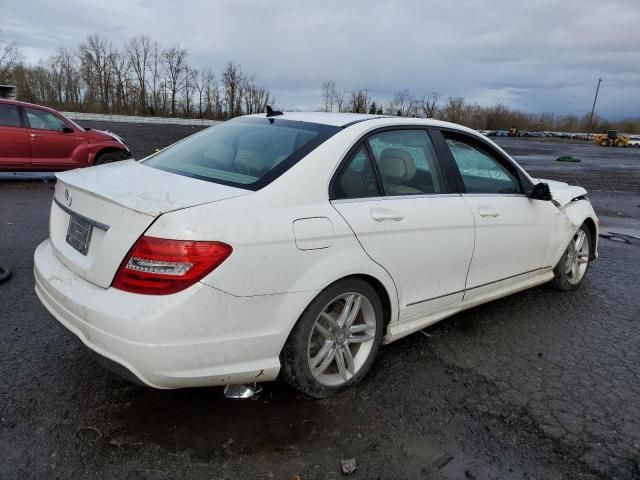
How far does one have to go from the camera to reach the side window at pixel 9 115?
32.6 feet

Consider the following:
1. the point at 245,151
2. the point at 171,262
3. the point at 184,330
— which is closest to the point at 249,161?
the point at 245,151

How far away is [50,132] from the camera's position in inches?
410

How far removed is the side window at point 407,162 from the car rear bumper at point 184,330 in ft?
3.51

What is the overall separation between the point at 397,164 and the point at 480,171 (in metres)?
1.09

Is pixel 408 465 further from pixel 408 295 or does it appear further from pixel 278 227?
pixel 278 227

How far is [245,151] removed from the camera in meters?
3.22

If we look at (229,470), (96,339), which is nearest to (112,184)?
(96,339)

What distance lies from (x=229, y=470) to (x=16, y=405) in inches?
50.9

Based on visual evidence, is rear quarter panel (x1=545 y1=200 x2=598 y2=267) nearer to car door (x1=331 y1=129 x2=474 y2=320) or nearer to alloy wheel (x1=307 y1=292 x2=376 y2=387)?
car door (x1=331 y1=129 x2=474 y2=320)

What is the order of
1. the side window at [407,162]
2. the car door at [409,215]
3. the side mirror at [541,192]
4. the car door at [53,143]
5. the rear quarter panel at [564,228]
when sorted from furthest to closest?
the car door at [53,143]
the rear quarter panel at [564,228]
the side mirror at [541,192]
the side window at [407,162]
the car door at [409,215]

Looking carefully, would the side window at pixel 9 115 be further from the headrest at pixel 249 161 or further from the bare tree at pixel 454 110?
the bare tree at pixel 454 110

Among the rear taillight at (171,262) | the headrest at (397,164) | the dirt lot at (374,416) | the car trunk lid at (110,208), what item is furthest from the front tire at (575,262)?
the rear taillight at (171,262)

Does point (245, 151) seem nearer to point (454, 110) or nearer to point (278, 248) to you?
point (278, 248)

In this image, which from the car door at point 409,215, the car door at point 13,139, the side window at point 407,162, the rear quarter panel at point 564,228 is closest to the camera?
the car door at point 409,215
